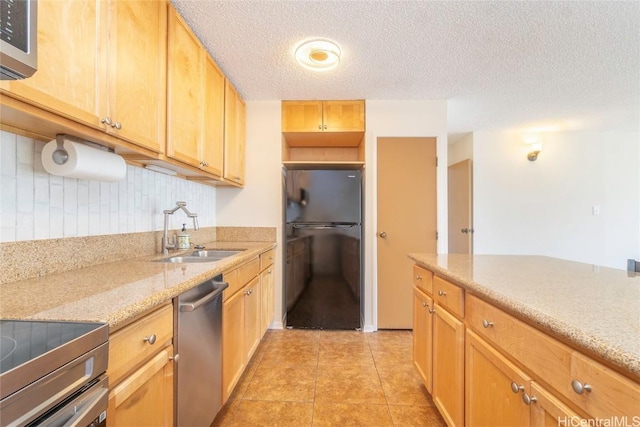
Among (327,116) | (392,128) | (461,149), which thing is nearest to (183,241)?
(327,116)

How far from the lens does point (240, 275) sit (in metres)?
1.68

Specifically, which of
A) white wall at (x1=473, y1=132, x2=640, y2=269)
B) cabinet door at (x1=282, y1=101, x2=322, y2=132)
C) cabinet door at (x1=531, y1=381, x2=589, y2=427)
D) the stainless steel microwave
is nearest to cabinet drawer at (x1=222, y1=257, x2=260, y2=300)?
the stainless steel microwave

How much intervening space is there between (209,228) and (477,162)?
3697mm

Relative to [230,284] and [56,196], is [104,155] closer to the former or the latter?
[56,196]

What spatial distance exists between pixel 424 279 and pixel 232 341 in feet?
3.84

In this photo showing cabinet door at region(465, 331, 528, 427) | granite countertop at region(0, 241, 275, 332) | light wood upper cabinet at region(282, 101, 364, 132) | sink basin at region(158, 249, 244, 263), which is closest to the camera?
granite countertop at region(0, 241, 275, 332)

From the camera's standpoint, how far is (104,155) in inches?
44.7

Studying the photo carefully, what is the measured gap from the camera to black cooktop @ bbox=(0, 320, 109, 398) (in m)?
0.47

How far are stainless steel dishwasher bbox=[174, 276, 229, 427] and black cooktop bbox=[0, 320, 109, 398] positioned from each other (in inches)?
15.6

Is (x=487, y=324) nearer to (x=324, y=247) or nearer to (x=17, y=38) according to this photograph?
(x=17, y=38)

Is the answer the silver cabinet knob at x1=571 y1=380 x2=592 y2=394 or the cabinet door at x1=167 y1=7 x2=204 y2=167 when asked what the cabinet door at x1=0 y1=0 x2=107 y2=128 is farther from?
the silver cabinet knob at x1=571 y1=380 x2=592 y2=394

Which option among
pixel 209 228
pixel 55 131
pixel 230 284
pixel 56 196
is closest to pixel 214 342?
pixel 230 284

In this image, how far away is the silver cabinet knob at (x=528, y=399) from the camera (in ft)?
2.41

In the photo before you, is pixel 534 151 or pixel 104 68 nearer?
pixel 104 68
